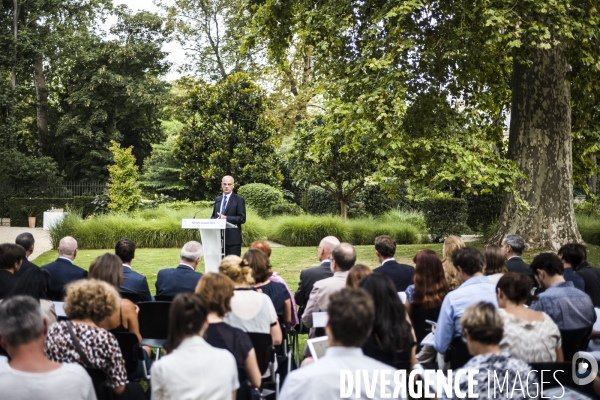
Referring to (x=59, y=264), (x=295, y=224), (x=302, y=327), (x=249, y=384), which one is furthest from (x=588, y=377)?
(x=295, y=224)

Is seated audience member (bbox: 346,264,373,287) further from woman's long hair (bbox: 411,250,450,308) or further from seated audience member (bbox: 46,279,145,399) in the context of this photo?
seated audience member (bbox: 46,279,145,399)

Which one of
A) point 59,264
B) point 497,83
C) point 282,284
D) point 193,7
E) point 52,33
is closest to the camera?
point 282,284

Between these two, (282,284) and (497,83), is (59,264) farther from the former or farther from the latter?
(497,83)

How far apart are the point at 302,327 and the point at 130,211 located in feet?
56.3

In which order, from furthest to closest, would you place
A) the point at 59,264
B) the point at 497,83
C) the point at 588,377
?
the point at 497,83, the point at 59,264, the point at 588,377

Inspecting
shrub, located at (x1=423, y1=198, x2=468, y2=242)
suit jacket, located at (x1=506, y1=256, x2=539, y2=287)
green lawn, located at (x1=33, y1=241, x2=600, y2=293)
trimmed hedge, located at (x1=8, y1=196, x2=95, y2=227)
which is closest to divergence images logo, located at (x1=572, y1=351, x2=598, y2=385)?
suit jacket, located at (x1=506, y1=256, x2=539, y2=287)

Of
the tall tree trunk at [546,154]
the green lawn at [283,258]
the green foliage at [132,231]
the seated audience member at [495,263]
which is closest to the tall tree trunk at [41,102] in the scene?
the green foliage at [132,231]

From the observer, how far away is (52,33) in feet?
115

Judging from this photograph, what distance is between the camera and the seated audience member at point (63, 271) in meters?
5.94

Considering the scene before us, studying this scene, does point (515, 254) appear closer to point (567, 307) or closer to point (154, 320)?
point (567, 307)

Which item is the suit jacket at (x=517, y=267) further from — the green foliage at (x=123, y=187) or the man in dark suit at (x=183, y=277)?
the green foliage at (x=123, y=187)

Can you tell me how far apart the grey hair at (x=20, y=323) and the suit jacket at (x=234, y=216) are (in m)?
6.25

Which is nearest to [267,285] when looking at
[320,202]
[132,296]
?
[132,296]

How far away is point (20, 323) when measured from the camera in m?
3.24
